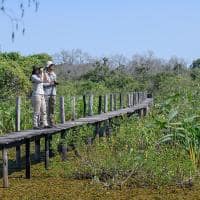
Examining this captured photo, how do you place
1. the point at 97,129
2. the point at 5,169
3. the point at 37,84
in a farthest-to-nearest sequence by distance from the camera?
the point at 97,129, the point at 37,84, the point at 5,169

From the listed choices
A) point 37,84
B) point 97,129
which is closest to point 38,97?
point 37,84

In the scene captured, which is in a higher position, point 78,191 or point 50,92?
point 50,92

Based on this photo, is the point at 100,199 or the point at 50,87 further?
the point at 50,87

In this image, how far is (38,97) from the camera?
35.5 feet

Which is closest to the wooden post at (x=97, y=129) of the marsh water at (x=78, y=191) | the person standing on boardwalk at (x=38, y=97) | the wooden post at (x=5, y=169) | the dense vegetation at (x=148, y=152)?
the dense vegetation at (x=148, y=152)

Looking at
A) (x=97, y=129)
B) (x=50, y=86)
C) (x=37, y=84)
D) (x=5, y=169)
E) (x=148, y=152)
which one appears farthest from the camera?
(x=97, y=129)

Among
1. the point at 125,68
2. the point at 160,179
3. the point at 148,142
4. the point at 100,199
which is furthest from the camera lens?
the point at 125,68

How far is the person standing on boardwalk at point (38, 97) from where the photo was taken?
1073 cm

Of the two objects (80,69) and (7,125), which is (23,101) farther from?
(80,69)

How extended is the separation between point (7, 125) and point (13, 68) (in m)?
7.07

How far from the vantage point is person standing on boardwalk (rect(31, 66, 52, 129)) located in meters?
10.7

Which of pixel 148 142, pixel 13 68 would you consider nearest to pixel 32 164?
pixel 148 142

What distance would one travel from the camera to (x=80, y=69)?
175 feet

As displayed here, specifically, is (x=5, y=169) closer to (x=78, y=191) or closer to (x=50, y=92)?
(x=78, y=191)
